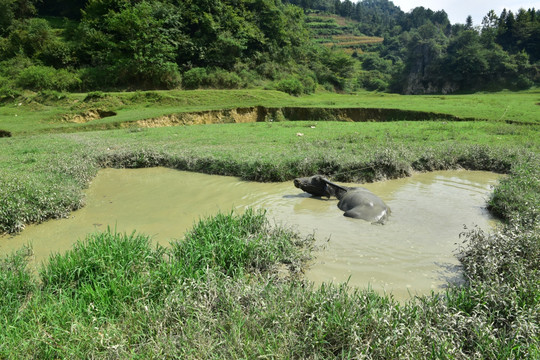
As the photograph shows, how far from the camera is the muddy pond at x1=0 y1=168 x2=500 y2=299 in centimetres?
428

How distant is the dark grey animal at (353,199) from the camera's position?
575cm

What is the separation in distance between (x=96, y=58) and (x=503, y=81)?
183ft

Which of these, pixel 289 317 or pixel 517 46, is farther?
pixel 517 46

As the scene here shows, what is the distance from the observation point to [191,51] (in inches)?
1283

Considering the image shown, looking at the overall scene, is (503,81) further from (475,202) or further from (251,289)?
(251,289)

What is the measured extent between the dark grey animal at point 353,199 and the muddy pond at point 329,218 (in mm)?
150

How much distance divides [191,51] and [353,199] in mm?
30809

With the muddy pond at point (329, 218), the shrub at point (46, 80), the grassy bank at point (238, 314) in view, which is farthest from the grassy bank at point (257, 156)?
the shrub at point (46, 80)

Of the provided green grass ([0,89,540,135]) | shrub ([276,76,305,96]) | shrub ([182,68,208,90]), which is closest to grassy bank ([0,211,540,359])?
green grass ([0,89,540,135])

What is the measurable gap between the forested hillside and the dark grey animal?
2370 cm

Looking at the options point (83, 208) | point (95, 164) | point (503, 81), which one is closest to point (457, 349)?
point (83, 208)

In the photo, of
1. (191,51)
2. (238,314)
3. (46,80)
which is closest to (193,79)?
(191,51)

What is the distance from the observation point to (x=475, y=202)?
690cm

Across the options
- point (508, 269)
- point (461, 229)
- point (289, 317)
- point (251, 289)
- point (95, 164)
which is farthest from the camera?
point (95, 164)
